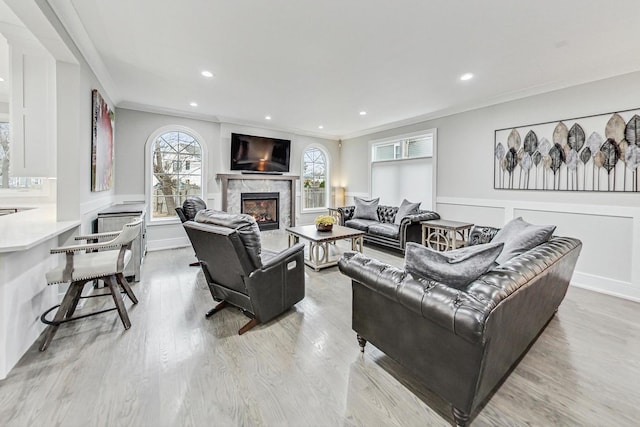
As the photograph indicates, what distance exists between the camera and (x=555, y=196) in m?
3.59

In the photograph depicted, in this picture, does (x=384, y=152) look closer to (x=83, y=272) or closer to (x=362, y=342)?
(x=362, y=342)

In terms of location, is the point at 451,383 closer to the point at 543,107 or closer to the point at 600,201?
the point at 600,201

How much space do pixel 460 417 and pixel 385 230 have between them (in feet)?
11.9

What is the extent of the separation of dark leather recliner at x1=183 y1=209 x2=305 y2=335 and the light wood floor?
194mm

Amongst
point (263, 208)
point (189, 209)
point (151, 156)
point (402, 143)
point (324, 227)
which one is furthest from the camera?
point (263, 208)

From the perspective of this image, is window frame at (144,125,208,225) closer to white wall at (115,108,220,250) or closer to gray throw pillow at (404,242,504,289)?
white wall at (115,108,220,250)

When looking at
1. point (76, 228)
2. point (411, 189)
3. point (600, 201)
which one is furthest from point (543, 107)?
point (76, 228)

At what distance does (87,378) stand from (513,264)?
2.70 m

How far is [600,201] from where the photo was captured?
3.23m

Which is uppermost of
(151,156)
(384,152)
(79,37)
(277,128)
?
(277,128)

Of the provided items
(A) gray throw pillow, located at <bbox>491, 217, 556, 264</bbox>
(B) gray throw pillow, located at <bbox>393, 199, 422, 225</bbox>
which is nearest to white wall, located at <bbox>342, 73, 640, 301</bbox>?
→ (B) gray throw pillow, located at <bbox>393, 199, 422, 225</bbox>

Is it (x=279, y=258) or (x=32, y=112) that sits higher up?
(x=32, y=112)

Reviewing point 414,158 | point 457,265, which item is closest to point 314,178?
point 414,158

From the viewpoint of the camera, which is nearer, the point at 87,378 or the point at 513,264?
the point at 513,264
